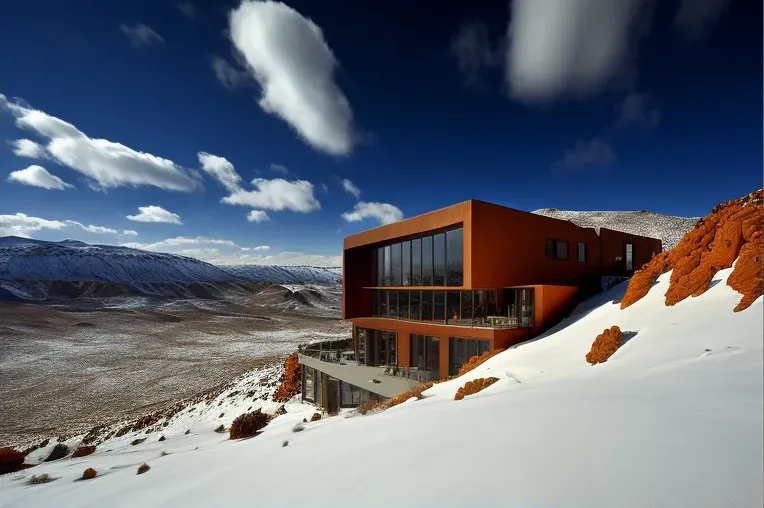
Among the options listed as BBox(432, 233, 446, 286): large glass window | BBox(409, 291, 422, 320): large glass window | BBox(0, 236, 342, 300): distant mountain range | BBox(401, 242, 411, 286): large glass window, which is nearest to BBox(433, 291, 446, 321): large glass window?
BBox(432, 233, 446, 286): large glass window

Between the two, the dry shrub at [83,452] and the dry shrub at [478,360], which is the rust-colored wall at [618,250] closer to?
the dry shrub at [478,360]

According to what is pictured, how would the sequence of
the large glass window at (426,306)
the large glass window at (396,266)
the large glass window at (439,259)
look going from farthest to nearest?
the large glass window at (396,266) → the large glass window at (426,306) → the large glass window at (439,259)

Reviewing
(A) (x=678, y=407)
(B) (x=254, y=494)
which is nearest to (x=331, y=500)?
(B) (x=254, y=494)

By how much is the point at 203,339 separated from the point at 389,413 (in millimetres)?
46394

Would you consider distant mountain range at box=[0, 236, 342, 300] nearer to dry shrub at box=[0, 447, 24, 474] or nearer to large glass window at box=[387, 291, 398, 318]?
dry shrub at box=[0, 447, 24, 474]

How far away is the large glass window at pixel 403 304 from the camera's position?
57.9 ft

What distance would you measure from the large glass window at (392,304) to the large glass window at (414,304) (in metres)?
1.27

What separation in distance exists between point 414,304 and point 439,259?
286 centimetres

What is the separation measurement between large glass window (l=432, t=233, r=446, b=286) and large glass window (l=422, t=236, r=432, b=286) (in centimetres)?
26

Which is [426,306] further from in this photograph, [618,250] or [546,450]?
[618,250]

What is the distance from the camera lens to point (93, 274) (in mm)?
116125

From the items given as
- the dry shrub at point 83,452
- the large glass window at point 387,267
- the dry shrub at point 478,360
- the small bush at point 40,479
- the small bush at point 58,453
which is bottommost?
the small bush at point 58,453

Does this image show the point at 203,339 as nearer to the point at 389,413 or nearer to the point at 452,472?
the point at 389,413

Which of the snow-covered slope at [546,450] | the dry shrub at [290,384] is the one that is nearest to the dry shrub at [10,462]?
the snow-covered slope at [546,450]
